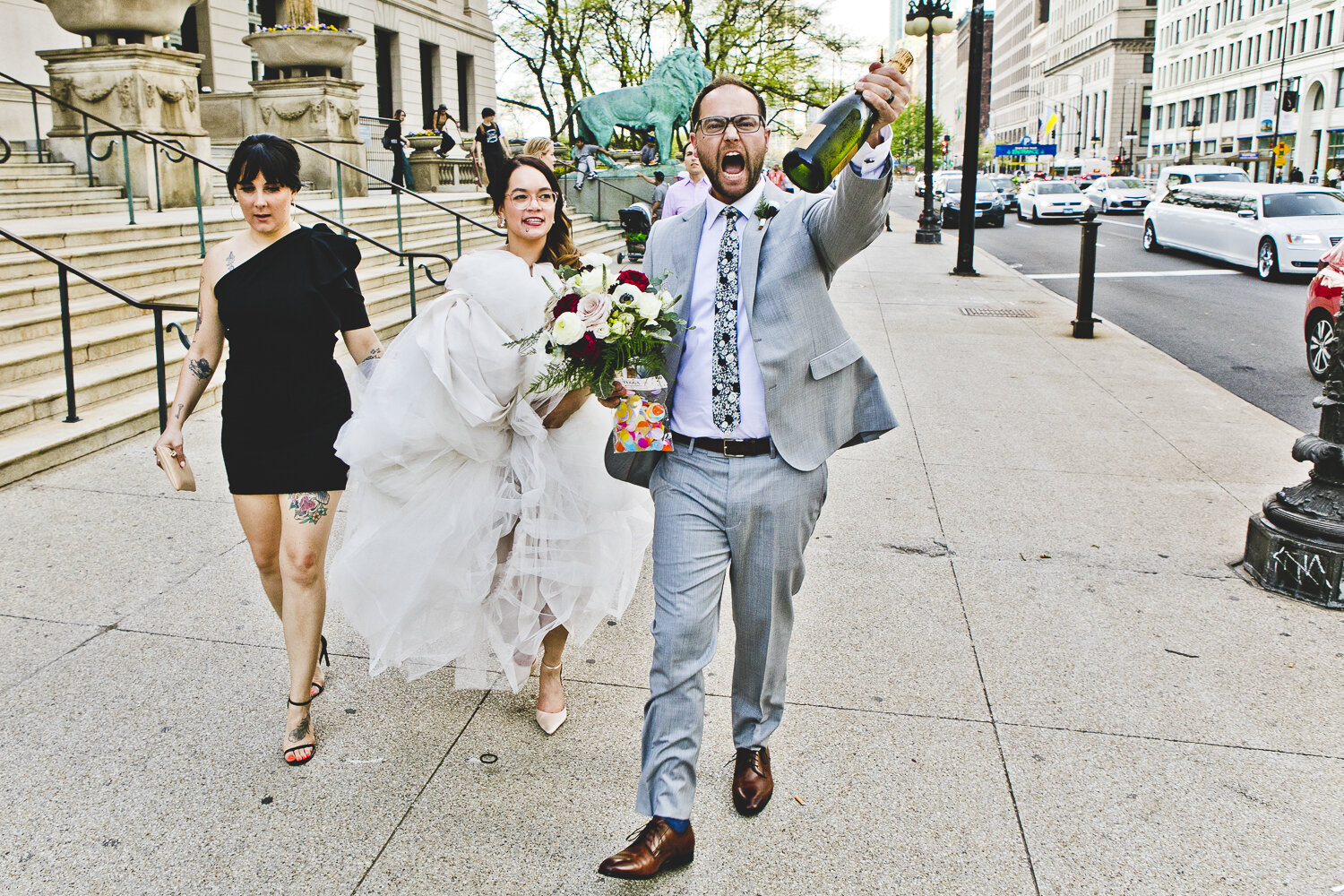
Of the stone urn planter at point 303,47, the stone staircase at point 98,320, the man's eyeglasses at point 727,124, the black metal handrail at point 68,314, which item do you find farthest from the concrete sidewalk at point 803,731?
the stone urn planter at point 303,47

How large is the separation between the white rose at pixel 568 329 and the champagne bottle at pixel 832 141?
67 cm

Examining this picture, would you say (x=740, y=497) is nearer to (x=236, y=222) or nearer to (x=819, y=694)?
(x=819, y=694)

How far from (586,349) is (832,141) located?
85 centimetres

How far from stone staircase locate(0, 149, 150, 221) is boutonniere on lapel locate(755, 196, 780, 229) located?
10590 mm

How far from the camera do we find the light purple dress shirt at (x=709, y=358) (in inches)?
112

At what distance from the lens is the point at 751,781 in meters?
3.16

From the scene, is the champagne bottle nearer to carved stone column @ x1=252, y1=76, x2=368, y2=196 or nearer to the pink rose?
the pink rose

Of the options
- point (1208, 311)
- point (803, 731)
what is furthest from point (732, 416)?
point (1208, 311)

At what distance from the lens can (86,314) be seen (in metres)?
8.49

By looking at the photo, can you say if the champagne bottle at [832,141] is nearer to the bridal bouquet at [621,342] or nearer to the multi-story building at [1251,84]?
the bridal bouquet at [621,342]

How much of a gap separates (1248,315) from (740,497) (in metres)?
14.2

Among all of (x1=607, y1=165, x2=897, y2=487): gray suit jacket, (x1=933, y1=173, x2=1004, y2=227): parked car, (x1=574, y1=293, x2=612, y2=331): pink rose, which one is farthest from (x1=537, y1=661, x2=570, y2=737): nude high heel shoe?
(x1=933, y1=173, x2=1004, y2=227): parked car

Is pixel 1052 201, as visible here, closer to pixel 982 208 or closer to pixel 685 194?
pixel 982 208

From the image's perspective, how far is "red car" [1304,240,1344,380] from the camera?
9.59 metres
